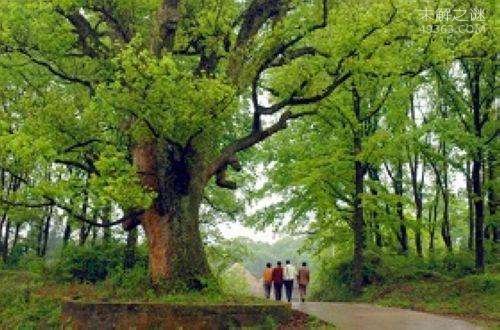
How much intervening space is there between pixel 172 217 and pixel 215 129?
3.12 meters

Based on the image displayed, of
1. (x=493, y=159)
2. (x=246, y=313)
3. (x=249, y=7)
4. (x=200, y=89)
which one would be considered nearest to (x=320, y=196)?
(x=493, y=159)

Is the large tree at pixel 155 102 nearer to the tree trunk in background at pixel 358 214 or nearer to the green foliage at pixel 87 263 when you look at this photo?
the green foliage at pixel 87 263

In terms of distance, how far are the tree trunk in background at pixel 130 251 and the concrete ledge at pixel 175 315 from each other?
7694 mm

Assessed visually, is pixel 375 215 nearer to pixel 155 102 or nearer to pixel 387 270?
pixel 387 270

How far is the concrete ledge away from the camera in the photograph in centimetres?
1410

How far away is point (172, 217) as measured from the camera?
54.2ft

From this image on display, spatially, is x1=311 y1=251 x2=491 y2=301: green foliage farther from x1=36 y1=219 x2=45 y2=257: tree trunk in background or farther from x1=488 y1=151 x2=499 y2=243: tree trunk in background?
x1=36 y1=219 x2=45 y2=257: tree trunk in background

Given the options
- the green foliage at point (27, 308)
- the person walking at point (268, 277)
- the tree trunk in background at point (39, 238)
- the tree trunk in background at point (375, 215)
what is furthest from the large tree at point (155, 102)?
the tree trunk in background at point (39, 238)

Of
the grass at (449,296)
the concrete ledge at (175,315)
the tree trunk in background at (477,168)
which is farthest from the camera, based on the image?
the tree trunk in background at (477,168)

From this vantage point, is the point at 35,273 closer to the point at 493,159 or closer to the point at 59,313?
the point at 59,313

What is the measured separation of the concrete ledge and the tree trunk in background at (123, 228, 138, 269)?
7694mm

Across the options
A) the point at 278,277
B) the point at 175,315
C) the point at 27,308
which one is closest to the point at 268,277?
the point at 278,277

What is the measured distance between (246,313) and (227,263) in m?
12.2

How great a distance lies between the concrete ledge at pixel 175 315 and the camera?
14102mm
